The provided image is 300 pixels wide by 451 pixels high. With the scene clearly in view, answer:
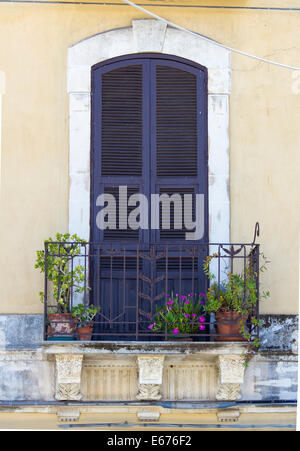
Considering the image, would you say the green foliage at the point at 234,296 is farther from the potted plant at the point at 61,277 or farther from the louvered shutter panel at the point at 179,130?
the potted plant at the point at 61,277

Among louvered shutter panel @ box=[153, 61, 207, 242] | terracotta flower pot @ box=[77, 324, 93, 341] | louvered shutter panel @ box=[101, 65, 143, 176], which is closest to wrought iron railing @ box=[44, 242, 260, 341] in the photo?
terracotta flower pot @ box=[77, 324, 93, 341]

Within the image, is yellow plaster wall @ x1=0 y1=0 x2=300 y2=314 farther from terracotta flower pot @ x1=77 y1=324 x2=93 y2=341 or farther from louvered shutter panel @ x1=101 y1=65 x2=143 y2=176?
terracotta flower pot @ x1=77 y1=324 x2=93 y2=341

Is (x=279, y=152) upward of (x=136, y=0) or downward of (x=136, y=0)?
downward

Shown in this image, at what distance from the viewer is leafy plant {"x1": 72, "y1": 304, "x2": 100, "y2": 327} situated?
390 inches

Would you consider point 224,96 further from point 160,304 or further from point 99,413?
point 99,413

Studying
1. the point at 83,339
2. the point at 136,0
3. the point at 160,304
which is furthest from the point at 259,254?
the point at 136,0

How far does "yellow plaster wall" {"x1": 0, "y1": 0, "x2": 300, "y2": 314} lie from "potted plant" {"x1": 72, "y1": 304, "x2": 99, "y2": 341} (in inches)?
19.1

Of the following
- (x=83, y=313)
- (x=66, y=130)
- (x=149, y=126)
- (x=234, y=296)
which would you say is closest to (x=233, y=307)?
(x=234, y=296)

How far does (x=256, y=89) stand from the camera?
10.7m

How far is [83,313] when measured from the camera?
9922 mm

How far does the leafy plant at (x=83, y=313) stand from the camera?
32.5ft

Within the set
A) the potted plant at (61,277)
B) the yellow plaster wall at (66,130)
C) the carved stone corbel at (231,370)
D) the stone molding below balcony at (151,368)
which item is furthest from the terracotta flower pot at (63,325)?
the carved stone corbel at (231,370)

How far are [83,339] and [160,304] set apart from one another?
796 millimetres
